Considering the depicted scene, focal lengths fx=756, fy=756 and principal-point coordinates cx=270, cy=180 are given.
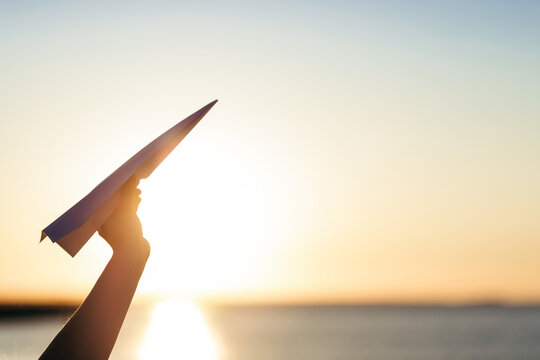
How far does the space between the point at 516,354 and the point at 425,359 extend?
8.58 m

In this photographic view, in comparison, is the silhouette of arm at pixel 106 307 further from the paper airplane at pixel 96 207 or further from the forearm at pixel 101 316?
the paper airplane at pixel 96 207

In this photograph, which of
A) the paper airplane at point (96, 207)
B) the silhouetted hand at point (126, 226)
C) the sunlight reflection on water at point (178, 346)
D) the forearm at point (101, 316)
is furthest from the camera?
the sunlight reflection on water at point (178, 346)

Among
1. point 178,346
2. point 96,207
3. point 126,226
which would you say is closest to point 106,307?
point 126,226

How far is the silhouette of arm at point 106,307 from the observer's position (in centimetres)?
434

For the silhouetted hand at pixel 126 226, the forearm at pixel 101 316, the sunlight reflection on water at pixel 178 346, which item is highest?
the sunlight reflection on water at pixel 178 346

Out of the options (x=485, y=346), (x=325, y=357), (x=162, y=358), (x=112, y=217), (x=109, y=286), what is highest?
(x=485, y=346)

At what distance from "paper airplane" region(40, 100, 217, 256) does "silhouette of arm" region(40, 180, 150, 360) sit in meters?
0.24

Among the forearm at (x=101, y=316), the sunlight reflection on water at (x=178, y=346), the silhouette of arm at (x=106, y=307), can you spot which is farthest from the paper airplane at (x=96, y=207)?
the sunlight reflection on water at (x=178, y=346)

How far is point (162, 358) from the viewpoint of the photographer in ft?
167

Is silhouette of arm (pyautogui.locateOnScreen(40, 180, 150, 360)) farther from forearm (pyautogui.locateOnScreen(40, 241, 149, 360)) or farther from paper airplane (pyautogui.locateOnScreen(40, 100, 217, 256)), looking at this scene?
paper airplane (pyautogui.locateOnScreen(40, 100, 217, 256))

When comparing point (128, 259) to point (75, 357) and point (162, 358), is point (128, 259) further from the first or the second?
→ point (162, 358)

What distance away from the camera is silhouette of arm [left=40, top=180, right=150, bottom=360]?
171 inches

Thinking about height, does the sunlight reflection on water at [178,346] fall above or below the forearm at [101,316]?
above

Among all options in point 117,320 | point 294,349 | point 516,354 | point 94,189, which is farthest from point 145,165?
point 294,349
